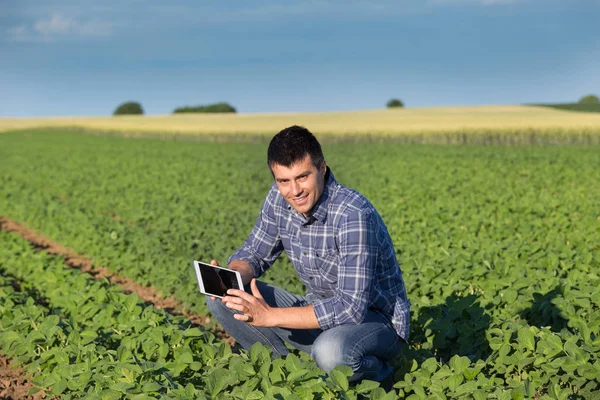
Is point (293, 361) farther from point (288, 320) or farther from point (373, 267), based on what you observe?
point (373, 267)

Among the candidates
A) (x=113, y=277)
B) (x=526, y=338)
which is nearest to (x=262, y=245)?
(x=526, y=338)

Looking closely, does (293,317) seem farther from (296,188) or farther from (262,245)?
(262,245)

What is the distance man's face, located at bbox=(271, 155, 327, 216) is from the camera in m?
3.58

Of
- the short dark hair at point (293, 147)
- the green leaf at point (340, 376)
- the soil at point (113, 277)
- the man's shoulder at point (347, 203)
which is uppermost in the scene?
the short dark hair at point (293, 147)

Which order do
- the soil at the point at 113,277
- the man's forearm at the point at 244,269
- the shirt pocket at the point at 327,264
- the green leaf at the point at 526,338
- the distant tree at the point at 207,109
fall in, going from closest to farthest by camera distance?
the shirt pocket at the point at 327,264, the green leaf at the point at 526,338, the man's forearm at the point at 244,269, the soil at the point at 113,277, the distant tree at the point at 207,109

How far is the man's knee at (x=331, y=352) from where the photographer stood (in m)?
3.57

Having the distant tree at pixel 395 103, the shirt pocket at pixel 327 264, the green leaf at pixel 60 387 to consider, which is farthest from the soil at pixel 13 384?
the distant tree at pixel 395 103

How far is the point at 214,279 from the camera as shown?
3811mm

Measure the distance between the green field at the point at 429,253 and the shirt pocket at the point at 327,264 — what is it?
0.64 meters

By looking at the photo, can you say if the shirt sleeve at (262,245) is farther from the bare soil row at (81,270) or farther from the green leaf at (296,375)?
the bare soil row at (81,270)

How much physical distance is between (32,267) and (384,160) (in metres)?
16.1

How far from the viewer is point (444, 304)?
5449 mm

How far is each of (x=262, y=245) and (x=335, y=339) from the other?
1.01 metres

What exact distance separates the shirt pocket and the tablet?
1.62 ft
